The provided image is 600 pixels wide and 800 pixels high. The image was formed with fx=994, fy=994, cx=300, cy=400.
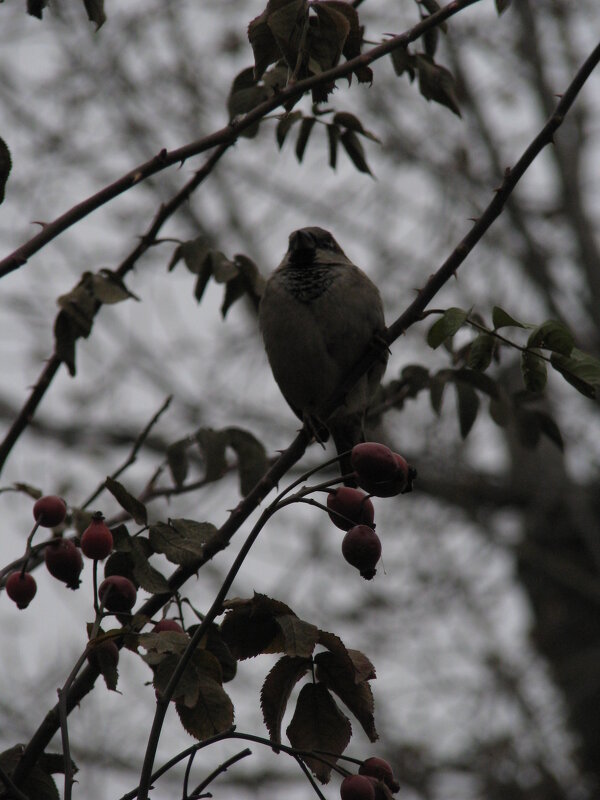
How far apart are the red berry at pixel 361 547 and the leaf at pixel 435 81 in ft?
4.26

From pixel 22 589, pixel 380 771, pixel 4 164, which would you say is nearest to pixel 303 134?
pixel 4 164

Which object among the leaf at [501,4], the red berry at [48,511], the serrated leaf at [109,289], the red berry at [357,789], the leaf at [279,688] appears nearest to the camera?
the red berry at [357,789]

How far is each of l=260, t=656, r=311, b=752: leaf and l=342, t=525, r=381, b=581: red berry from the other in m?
0.20

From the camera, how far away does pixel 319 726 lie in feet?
5.48

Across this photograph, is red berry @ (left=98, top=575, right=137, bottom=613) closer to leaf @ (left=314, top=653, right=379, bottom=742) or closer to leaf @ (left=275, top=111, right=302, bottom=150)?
leaf @ (left=314, top=653, right=379, bottom=742)

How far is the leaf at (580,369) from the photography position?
1899 millimetres

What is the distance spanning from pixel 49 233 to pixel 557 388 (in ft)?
26.9

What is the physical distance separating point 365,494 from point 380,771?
0.48m

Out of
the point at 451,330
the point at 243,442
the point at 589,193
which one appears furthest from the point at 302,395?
the point at 589,193

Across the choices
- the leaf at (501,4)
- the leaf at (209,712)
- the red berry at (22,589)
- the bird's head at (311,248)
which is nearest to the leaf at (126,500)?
the red berry at (22,589)

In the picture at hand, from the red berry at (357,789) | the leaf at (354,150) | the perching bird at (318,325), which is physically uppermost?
the perching bird at (318,325)

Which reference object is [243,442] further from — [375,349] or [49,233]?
[49,233]

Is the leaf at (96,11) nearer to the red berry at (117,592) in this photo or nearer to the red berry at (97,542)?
the red berry at (97,542)

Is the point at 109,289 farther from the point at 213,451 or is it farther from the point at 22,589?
the point at 22,589
